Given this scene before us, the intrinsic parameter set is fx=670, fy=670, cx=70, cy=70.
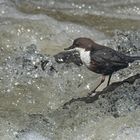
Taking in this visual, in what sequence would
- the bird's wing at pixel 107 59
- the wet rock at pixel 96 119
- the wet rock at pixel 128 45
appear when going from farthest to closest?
1. the wet rock at pixel 128 45
2. the bird's wing at pixel 107 59
3. the wet rock at pixel 96 119

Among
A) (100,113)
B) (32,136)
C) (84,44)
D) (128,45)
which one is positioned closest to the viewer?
(32,136)

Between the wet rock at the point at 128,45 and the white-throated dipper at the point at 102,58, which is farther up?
the white-throated dipper at the point at 102,58

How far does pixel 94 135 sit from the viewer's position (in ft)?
20.0

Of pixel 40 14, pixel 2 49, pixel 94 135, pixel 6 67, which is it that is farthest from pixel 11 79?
pixel 40 14

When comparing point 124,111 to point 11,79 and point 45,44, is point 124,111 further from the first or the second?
point 45,44

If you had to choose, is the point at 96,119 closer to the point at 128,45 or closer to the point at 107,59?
the point at 107,59

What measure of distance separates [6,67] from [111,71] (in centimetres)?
148

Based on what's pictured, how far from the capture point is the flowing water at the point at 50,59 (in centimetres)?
617

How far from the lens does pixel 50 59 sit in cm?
791

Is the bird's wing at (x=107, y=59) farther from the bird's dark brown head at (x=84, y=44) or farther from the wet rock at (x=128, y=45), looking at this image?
the wet rock at (x=128, y=45)

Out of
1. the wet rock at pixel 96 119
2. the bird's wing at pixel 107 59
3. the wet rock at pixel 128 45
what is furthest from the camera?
the wet rock at pixel 128 45

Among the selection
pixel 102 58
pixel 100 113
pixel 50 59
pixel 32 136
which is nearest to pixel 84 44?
pixel 102 58

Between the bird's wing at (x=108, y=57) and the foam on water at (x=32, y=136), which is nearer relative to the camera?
the foam on water at (x=32, y=136)

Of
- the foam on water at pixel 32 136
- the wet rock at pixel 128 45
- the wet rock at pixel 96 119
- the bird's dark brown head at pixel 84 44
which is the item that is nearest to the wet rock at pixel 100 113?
the wet rock at pixel 96 119
